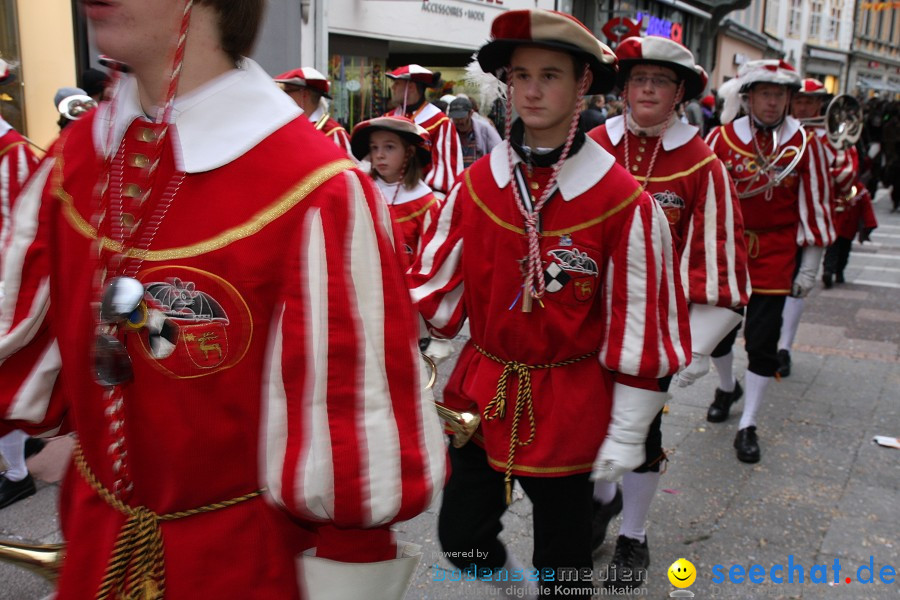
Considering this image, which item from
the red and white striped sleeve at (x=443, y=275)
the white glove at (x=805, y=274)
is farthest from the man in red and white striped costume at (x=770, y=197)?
the red and white striped sleeve at (x=443, y=275)

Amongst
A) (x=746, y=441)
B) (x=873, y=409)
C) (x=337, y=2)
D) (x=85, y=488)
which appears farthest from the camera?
(x=337, y=2)

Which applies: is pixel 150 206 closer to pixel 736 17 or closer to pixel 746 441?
pixel 746 441

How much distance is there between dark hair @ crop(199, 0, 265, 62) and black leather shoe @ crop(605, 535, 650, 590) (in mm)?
2663

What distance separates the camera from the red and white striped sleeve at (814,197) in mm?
4855

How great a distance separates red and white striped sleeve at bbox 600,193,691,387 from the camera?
2.46 m

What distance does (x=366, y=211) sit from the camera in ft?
4.31

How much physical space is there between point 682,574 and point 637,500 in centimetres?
35

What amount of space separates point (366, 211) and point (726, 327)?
Result: 9.08ft

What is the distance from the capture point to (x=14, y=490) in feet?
13.1

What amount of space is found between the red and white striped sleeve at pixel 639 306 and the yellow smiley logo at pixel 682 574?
1.27m

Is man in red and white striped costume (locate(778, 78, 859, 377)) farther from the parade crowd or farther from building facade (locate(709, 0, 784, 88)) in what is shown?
building facade (locate(709, 0, 784, 88))

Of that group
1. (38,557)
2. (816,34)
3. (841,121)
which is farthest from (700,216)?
(816,34)

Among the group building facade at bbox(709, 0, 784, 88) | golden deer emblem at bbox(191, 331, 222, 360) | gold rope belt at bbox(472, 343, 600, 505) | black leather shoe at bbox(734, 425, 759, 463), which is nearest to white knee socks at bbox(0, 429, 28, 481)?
gold rope belt at bbox(472, 343, 600, 505)

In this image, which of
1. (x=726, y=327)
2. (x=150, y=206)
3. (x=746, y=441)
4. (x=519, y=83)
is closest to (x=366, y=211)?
(x=150, y=206)
